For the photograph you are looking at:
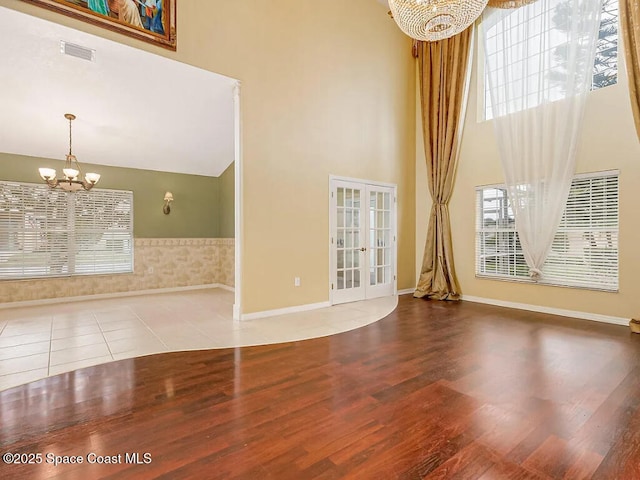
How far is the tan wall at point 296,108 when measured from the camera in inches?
166

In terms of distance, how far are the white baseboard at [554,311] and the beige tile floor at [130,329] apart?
152cm

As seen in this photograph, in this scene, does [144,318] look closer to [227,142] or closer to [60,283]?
[60,283]

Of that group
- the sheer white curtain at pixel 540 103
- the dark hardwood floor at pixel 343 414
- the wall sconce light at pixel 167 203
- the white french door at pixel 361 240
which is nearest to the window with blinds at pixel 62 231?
the wall sconce light at pixel 167 203

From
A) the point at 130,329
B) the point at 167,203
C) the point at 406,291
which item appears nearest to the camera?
the point at 130,329

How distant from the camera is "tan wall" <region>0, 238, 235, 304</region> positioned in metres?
5.49

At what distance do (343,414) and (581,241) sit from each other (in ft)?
14.4

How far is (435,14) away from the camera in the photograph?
313 cm

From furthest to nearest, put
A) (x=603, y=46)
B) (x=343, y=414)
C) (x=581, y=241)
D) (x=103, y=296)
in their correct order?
(x=103, y=296) → (x=581, y=241) → (x=603, y=46) → (x=343, y=414)

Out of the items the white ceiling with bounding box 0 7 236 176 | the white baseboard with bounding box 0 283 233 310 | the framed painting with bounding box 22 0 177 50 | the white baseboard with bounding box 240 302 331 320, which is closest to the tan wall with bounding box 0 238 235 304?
the white baseboard with bounding box 0 283 233 310

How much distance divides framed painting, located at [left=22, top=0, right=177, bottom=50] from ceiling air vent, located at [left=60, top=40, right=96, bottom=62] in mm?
314

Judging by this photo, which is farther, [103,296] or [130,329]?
[103,296]

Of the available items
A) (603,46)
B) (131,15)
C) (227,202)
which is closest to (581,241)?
(603,46)

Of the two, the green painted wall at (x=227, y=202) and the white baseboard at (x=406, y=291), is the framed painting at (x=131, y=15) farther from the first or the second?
the white baseboard at (x=406, y=291)

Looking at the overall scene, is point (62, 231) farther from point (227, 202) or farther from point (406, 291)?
point (406, 291)
